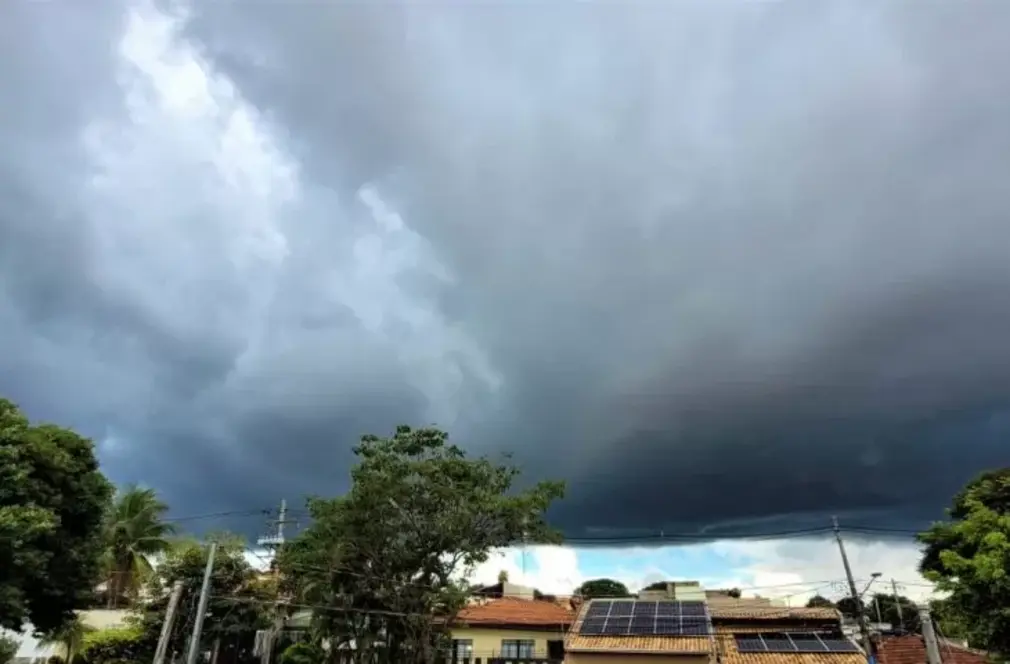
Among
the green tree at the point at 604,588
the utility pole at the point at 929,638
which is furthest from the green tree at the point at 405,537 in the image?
the green tree at the point at 604,588

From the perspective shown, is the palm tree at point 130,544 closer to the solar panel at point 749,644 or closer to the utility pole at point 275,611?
the utility pole at point 275,611

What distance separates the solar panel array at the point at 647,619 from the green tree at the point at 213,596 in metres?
18.0

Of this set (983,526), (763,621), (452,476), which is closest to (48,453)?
(452,476)

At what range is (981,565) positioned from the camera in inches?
822

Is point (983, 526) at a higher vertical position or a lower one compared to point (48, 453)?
lower

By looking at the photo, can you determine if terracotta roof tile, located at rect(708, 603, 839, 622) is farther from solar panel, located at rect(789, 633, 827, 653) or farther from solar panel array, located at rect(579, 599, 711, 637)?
solar panel, located at rect(789, 633, 827, 653)

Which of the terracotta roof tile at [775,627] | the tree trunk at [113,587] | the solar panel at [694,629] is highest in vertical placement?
the tree trunk at [113,587]

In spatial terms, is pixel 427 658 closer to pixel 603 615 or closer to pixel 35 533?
pixel 603 615

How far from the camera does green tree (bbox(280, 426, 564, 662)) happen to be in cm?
3425

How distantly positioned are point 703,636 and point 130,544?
33835 mm

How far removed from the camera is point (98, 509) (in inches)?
1016

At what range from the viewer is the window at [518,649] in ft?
139

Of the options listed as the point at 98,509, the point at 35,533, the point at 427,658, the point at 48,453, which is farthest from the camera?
the point at 427,658

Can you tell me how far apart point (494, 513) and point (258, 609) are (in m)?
15.0
